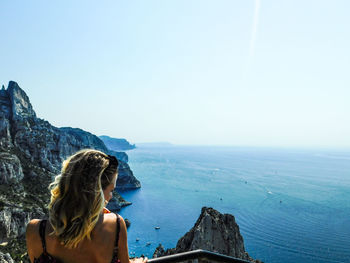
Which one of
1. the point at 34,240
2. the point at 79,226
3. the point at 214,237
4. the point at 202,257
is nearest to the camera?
the point at 79,226

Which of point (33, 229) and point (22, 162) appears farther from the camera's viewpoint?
point (22, 162)

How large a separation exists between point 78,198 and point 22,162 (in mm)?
57448

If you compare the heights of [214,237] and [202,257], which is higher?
[202,257]

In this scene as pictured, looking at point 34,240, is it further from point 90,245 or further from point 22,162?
point 22,162

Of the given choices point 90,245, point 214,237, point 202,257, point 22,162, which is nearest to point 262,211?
point 214,237

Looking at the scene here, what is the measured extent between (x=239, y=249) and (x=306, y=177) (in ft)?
320

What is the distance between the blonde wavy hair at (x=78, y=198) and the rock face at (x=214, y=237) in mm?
20633

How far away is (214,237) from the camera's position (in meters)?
21.8

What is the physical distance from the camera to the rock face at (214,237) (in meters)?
20.6

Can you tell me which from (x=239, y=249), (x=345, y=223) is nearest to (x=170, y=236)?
(x=239, y=249)

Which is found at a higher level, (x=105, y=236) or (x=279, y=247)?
(x=105, y=236)


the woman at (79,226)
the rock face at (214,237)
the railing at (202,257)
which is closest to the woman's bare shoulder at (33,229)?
the woman at (79,226)

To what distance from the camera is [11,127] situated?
56000mm

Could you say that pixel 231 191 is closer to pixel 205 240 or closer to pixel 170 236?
pixel 170 236
